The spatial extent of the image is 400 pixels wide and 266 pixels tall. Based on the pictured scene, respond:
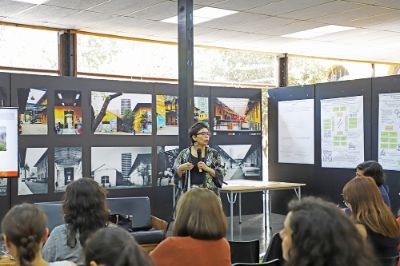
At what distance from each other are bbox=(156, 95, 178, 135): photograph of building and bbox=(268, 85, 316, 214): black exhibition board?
198 cm

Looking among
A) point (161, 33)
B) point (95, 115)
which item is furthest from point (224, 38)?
point (95, 115)

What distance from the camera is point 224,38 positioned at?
32.4ft

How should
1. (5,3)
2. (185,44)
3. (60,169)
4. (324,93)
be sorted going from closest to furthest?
(185,44)
(5,3)
(60,169)
(324,93)

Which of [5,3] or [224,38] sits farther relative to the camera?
[224,38]

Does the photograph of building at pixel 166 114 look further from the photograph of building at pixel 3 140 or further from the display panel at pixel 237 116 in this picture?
the photograph of building at pixel 3 140

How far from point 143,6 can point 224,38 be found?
269cm

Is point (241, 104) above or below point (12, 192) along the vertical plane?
above

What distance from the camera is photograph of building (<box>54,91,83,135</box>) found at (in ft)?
25.2

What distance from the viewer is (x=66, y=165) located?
7715 millimetres

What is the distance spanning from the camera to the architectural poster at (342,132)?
8.02m

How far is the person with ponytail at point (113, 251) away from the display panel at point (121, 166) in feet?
20.3

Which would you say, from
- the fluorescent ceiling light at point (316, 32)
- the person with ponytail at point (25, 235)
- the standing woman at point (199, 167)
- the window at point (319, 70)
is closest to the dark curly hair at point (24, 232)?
the person with ponytail at point (25, 235)

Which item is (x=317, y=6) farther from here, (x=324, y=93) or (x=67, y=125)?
(x=67, y=125)

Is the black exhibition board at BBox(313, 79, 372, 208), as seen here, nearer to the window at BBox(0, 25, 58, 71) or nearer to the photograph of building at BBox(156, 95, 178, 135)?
the photograph of building at BBox(156, 95, 178, 135)
